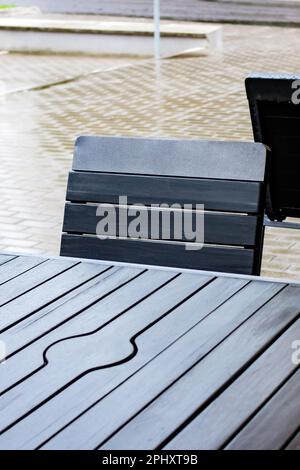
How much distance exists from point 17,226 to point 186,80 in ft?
19.3

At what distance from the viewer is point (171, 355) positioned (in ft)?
6.38

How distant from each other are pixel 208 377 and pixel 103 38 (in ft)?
41.7

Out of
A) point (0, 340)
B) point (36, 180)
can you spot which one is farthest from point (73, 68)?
point (0, 340)

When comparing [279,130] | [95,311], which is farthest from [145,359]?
[279,130]

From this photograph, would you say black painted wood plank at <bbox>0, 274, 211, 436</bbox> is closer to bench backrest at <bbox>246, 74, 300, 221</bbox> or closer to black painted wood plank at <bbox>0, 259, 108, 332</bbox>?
black painted wood plank at <bbox>0, 259, 108, 332</bbox>

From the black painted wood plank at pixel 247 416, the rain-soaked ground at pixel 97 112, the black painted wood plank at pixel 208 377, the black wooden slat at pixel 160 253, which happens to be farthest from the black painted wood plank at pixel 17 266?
the rain-soaked ground at pixel 97 112

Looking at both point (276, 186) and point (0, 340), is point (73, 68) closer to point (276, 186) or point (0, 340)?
point (276, 186)

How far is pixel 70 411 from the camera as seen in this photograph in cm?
171

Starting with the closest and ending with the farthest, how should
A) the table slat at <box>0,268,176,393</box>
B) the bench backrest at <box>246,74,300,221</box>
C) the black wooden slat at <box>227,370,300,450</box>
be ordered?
the black wooden slat at <box>227,370,300,450</box>
the table slat at <box>0,268,176,393</box>
the bench backrest at <box>246,74,300,221</box>

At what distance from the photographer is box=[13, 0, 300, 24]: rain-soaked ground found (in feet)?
62.2

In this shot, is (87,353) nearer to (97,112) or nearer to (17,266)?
(17,266)

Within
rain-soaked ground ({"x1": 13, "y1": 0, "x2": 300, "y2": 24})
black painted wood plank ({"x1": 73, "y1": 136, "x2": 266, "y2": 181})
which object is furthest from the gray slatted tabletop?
rain-soaked ground ({"x1": 13, "y1": 0, "x2": 300, "y2": 24})

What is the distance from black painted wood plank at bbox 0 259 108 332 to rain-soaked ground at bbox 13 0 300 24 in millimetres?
16270

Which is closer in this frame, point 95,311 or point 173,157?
point 95,311
